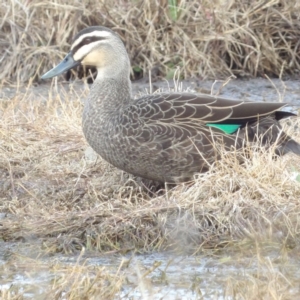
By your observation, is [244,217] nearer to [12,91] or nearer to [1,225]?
[1,225]

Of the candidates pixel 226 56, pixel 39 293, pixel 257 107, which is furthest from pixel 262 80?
pixel 39 293

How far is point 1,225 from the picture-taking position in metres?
5.40

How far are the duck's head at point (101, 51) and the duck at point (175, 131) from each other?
30 centimetres

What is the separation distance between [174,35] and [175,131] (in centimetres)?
306

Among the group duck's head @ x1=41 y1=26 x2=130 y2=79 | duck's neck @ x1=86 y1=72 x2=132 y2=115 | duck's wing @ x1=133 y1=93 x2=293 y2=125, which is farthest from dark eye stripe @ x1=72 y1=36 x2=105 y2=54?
duck's wing @ x1=133 y1=93 x2=293 y2=125

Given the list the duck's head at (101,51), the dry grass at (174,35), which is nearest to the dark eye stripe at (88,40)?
the duck's head at (101,51)

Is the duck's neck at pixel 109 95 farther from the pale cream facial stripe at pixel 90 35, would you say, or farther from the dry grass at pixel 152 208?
the dry grass at pixel 152 208

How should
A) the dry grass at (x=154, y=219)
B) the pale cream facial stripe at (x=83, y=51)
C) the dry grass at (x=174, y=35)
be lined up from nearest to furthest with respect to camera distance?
the dry grass at (x=154, y=219) < the pale cream facial stripe at (x=83, y=51) < the dry grass at (x=174, y=35)

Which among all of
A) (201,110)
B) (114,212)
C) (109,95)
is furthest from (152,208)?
(109,95)

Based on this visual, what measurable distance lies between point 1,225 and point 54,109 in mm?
1821

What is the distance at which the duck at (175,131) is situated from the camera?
5.56 metres

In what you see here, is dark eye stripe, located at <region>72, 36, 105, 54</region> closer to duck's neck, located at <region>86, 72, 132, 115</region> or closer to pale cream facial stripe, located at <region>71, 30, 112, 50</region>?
pale cream facial stripe, located at <region>71, 30, 112, 50</region>

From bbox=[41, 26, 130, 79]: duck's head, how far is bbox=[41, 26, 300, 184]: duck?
30cm

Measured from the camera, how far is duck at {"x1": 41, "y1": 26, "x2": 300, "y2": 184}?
556 cm
